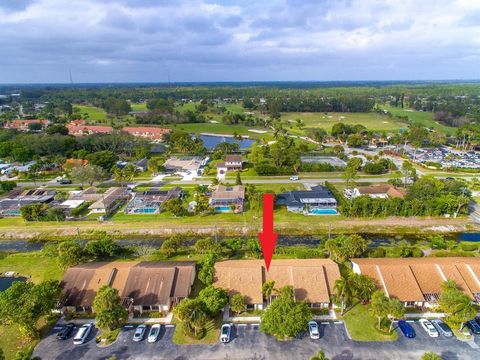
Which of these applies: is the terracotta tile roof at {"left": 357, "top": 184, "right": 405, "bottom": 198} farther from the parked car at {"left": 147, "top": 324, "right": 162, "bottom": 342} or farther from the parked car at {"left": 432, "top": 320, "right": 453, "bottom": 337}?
the parked car at {"left": 147, "top": 324, "right": 162, "bottom": 342}

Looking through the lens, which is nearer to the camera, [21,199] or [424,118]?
[21,199]

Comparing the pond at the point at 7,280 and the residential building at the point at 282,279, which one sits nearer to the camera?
the residential building at the point at 282,279

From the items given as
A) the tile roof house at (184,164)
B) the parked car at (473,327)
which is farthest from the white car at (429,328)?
Result: the tile roof house at (184,164)

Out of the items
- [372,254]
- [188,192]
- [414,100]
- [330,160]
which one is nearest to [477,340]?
[372,254]

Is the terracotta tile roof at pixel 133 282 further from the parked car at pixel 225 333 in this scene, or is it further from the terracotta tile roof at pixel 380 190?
the terracotta tile roof at pixel 380 190

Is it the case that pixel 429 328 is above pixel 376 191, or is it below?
below

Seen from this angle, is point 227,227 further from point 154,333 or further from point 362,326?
point 362,326

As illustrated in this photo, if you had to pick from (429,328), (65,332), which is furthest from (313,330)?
(65,332)
